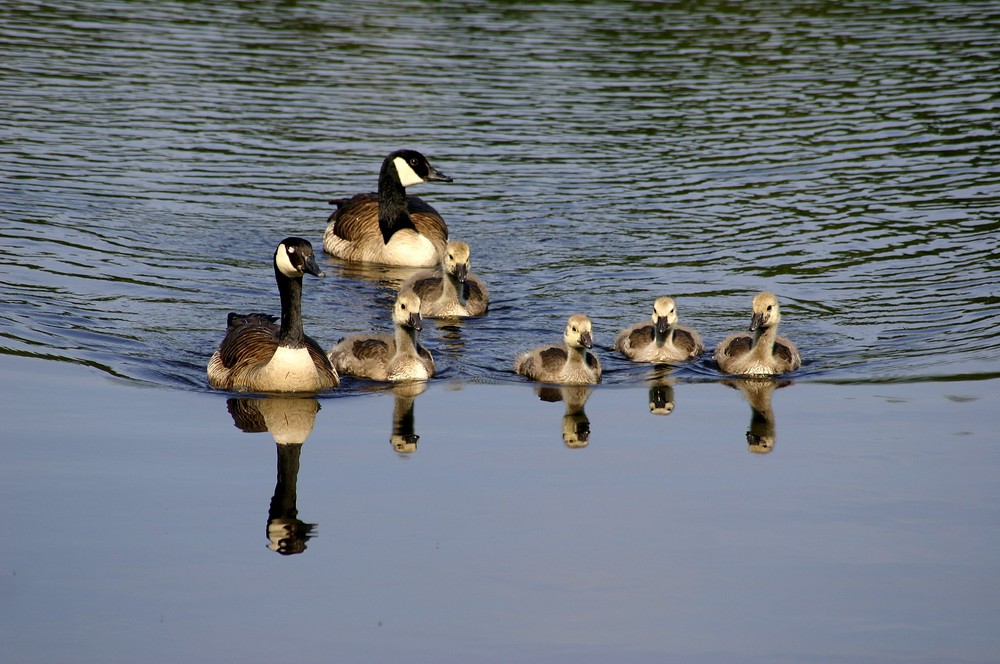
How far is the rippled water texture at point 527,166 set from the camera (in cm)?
1656

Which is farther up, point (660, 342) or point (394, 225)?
point (394, 225)

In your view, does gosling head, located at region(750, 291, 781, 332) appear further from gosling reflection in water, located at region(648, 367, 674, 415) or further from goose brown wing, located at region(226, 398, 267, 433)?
goose brown wing, located at region(226, 398, 267, 433)

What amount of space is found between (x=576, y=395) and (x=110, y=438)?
4.41 metres

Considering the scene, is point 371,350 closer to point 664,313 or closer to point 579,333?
point 579,333

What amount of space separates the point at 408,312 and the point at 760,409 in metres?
3.51

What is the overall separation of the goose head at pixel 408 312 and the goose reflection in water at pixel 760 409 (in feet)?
10.1

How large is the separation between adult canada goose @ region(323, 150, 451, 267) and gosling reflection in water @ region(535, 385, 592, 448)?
22.4 feet

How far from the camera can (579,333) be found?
544 inches

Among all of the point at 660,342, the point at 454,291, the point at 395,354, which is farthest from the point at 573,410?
the point at 454,291

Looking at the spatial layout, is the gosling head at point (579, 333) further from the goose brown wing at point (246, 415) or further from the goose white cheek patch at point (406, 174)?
the goose white cheek patch at point (406, 174)

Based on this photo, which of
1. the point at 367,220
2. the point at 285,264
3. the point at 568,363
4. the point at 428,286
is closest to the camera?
the point at 285,264

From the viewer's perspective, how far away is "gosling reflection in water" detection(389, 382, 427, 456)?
1184cm

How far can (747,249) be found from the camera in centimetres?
1944

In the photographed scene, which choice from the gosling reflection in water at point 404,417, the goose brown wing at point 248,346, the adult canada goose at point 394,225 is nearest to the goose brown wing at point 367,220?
the adult canada goose at point 394,225
